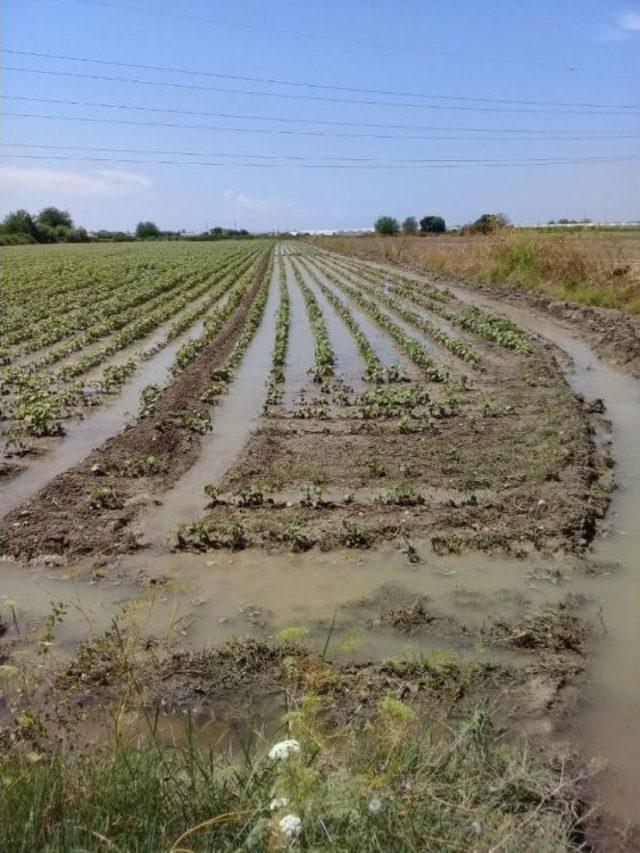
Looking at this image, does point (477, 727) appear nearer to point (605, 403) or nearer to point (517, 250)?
point (605, 403)

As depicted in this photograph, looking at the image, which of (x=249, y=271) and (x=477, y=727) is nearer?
(x=477, y=727)

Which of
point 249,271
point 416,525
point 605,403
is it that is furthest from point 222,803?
point 249,271

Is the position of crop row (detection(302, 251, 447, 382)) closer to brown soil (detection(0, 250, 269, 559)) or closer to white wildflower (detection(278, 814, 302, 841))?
brown soil (detection(0, 250, 269, 559))

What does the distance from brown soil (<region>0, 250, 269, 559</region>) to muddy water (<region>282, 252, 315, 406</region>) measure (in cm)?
183

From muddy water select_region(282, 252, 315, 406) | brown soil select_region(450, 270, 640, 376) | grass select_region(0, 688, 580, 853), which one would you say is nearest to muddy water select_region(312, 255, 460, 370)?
muddy water select_region(282, 252, 315, 406)

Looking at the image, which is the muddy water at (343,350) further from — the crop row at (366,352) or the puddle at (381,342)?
the puddle at (381,342)

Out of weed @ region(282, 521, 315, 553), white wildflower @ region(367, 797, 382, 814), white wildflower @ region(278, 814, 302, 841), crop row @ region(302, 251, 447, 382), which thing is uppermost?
crop row @ region(302, 251, 447, 382)

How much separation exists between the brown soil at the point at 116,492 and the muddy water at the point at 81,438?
0.32 metres

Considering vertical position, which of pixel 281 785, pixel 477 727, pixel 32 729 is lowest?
pixel 32 729

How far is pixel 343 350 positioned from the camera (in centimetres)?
1539

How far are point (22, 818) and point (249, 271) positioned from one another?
37497 mm

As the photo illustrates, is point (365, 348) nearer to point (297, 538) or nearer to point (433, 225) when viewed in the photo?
point (297, 538)

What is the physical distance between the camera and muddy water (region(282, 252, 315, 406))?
1208 centimetres

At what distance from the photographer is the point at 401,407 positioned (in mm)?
10164
